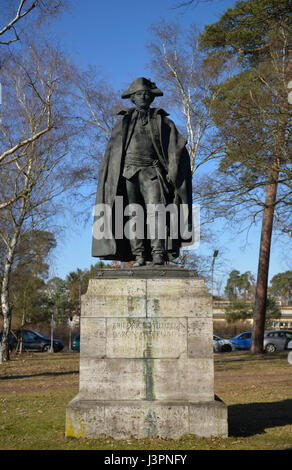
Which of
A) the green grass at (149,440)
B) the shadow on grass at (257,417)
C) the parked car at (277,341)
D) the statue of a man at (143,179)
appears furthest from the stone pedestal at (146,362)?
the parked car at (277,341)

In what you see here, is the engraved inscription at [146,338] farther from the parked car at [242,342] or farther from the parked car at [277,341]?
the parked car at [242,342]

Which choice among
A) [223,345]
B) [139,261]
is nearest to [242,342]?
[223,345]

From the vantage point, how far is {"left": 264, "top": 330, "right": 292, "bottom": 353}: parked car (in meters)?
28.8

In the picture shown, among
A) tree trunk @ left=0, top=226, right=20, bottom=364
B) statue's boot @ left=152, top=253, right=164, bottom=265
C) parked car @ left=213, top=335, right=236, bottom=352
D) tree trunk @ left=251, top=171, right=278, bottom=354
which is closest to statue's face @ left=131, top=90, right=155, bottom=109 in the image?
statue's boot @ left=152, top=253, right=164, bottom=265

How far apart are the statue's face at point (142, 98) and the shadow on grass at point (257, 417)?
4567 millimetres

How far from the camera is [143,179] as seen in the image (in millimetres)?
6754

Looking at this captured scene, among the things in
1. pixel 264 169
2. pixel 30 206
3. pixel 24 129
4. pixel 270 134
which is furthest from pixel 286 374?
pixel 24 129

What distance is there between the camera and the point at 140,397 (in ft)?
19.1

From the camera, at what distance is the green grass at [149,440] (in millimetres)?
5496

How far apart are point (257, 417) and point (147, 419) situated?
106 inches

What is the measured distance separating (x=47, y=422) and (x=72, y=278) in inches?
2266

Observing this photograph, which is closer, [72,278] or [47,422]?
[47,422]
